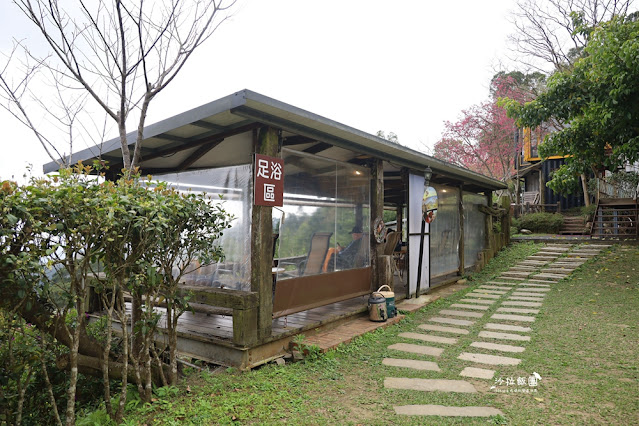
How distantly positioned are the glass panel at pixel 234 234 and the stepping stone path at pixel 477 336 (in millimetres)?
1904

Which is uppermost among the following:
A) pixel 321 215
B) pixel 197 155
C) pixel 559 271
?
pixel 197 155

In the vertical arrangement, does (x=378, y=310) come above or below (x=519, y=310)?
above

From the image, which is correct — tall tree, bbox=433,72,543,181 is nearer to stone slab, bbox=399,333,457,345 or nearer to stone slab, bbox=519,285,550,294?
stone slab, bbox=519,285,550,294

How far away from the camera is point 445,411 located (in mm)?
3115

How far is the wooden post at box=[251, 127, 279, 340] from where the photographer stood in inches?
164

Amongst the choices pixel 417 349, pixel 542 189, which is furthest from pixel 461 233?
pixel 542 189

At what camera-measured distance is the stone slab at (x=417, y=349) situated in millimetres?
4605

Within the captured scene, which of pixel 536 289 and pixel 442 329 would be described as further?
pixel 536 289

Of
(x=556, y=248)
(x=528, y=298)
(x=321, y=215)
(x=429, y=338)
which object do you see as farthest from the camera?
(x=556, y=248)

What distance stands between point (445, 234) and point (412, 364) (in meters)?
5.48

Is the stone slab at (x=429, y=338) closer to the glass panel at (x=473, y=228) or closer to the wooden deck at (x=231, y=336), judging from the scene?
the wooden deck at (x=231, y=336)

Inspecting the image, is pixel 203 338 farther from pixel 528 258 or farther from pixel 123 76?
pixel 528 258

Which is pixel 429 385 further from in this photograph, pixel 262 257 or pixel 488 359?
pixel 262 257

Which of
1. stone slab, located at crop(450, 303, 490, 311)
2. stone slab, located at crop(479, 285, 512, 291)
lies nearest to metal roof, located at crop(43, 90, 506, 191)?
stone slab, located at crop(450, 303, 490, 311)
